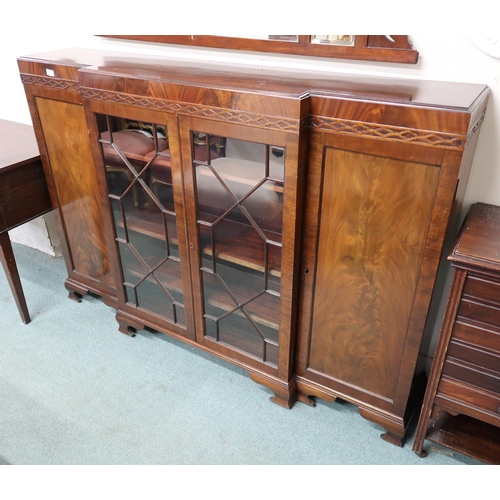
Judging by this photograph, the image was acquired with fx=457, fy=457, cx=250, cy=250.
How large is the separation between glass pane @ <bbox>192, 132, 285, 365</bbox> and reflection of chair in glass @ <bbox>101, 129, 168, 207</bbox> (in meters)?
0.19

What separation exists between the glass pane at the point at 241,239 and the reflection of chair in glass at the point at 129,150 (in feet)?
0.63

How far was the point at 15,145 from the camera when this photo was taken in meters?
1.89

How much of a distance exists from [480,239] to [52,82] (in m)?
1.43

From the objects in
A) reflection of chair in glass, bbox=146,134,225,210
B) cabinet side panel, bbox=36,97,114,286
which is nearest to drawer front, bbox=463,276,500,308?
reflection of chair in glass, bbox=146,134,225,210

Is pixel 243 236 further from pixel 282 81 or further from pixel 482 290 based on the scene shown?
pixel 482 290

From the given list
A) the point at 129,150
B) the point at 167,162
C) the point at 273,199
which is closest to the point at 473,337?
the point at 273,199

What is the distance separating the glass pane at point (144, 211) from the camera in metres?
1.42

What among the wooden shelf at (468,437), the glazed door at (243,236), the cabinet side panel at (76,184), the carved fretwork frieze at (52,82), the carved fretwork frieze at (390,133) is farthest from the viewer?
the cabinet side panel at (76,184)

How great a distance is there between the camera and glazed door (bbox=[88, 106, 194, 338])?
54.6 inches

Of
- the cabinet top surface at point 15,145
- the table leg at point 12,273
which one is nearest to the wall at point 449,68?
the cabinet top surface at point 15,145

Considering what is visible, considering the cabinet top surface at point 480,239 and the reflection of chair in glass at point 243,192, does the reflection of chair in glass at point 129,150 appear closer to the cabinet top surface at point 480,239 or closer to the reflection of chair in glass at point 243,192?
the reflection of chair in glass at point 243,192

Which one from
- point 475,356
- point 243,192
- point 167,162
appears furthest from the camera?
point 167,162

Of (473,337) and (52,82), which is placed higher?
(52,82)

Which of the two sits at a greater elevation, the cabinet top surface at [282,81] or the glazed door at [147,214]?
the cabinet top surface at [282,81]
